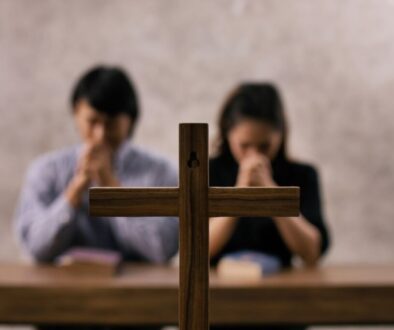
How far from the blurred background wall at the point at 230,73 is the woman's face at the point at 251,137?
1.04m

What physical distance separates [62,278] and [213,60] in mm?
1431

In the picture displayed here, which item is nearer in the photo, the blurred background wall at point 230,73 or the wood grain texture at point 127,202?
the wood grain texture at point 127,202

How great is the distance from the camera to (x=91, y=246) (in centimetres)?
211

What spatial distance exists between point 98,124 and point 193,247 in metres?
1.32

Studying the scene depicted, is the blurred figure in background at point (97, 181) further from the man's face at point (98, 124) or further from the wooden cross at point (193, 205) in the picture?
the wooden cross at point (193, 205)

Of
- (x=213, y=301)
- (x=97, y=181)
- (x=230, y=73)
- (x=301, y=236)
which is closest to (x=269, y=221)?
(x=301, y=236)

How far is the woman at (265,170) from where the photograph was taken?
75.1 inches

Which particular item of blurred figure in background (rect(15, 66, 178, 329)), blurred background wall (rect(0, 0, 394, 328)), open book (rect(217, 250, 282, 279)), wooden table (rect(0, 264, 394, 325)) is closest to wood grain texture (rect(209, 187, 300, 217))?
wooden table (rect(0, 264, 394, 325))

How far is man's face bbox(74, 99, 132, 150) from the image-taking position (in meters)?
2.01

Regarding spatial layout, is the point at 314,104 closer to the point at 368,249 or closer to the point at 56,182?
the point at 368,249

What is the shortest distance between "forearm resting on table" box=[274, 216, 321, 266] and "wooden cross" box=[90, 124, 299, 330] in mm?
1122

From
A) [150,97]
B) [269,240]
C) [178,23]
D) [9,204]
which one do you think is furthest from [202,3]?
[269,240]

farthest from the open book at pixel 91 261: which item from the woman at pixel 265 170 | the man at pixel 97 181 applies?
the woman at pixel 265 170

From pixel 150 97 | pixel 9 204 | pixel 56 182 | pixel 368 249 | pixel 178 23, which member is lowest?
pixel 368 249
